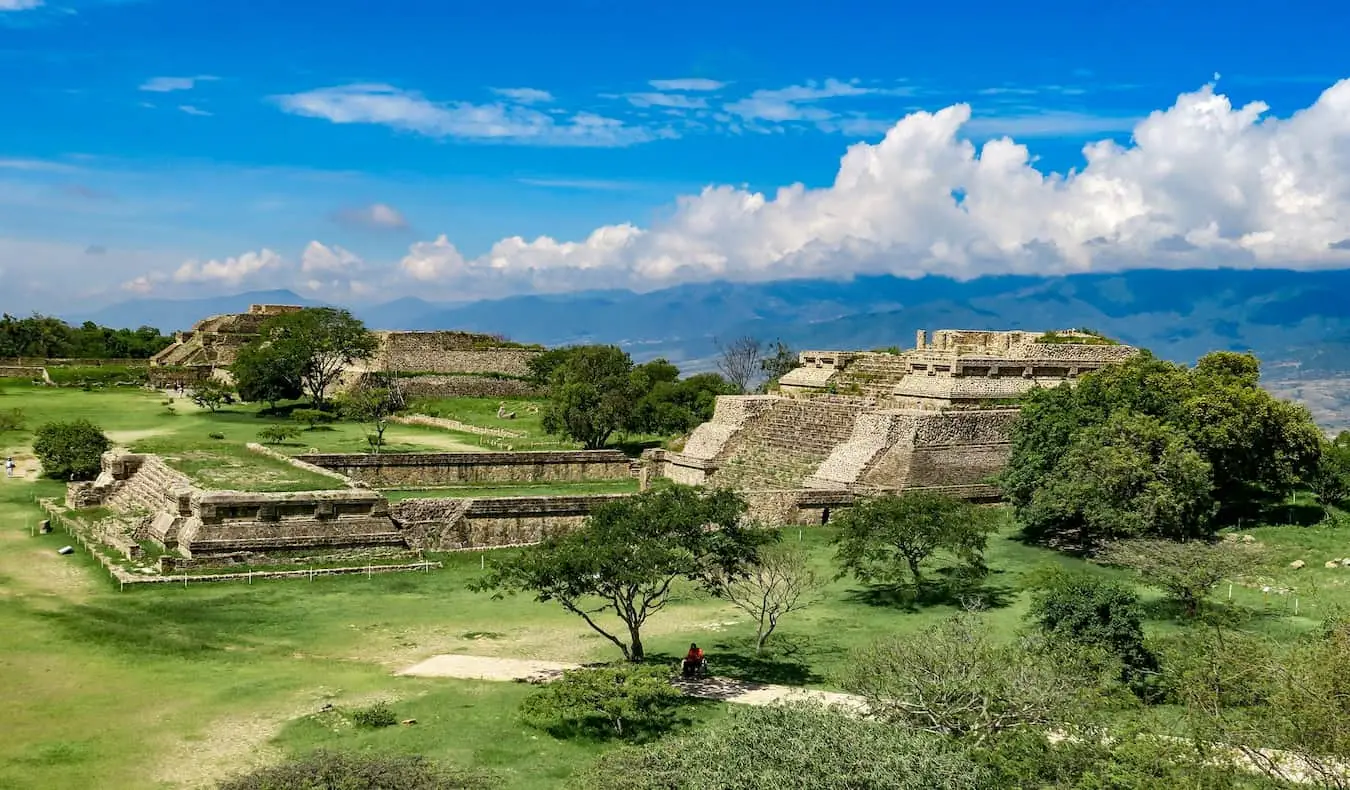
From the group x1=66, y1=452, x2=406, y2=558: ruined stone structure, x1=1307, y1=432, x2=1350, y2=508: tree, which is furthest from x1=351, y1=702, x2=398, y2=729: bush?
x1=1307, y1=432, x2=1350, y2=508: tree

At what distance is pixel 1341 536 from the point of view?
92.7 ft

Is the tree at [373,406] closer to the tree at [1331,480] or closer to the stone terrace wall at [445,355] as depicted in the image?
the stone terrace wall at [445,355]

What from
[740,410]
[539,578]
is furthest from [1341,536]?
[539,578]

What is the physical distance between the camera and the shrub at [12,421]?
41906mm

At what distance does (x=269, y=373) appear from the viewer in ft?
175

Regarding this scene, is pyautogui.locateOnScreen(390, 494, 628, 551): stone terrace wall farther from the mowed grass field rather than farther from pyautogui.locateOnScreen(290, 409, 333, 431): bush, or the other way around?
pyautogui.locateOnScreen(290, 409, 333, 431): bush

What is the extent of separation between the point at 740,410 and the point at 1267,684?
84.5 ft

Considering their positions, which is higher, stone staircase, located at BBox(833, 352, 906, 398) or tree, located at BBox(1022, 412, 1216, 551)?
stone staircase, located at BBox(833, 352, 906, 398)

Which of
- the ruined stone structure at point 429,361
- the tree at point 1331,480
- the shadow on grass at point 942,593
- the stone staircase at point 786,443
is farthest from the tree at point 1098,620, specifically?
the ruined stone structure at point 429,361

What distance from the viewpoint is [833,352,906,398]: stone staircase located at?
3900cm

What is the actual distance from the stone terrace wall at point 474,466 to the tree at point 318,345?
19305 millimetres

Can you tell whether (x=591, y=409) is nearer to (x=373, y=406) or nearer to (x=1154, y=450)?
(x=373, y=406)

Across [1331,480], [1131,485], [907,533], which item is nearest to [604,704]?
→ [907,533]

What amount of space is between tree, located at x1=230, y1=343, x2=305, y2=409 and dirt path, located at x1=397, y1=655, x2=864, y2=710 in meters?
37.2
